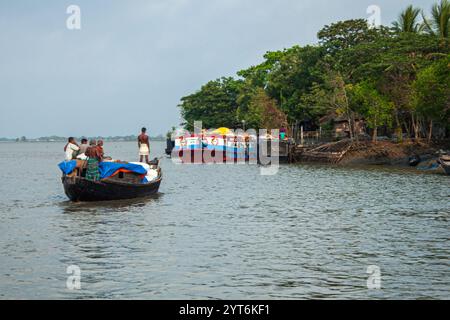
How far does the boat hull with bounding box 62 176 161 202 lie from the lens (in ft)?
80.4

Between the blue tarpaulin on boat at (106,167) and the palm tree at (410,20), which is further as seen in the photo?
the palm tree at (410,20)

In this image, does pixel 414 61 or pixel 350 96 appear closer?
pixel 414 61

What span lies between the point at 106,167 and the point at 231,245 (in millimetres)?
9175

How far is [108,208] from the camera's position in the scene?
953 inches

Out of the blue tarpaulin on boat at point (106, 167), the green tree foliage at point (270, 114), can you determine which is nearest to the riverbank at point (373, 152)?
the green tree foliage at point (270, 114)

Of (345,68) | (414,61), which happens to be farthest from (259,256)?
(345,68)

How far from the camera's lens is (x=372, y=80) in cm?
5497

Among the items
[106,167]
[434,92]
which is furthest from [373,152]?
[106,167]

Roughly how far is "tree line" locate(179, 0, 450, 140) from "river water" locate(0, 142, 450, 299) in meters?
18.2

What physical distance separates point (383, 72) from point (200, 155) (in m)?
22.5

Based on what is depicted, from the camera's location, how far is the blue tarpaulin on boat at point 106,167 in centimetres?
2416

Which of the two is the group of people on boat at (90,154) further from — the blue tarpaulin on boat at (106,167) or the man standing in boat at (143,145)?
the man standing in boat at (143,145)
